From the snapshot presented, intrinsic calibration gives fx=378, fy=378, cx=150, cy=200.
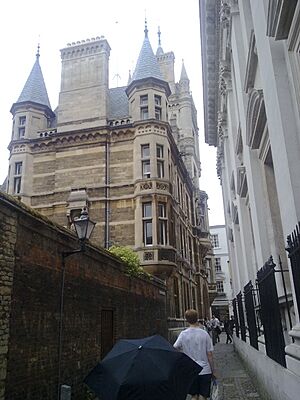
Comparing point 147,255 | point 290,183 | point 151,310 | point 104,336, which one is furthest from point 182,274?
point 290,183

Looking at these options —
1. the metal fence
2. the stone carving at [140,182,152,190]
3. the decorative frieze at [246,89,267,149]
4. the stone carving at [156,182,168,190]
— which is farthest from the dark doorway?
the stone carving at [156,182,168,190]

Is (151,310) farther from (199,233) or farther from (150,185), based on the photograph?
(199,233)

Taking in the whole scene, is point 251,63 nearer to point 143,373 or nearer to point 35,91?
point 143,373

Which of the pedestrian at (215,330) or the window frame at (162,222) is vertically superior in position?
the window frame at (162,222)

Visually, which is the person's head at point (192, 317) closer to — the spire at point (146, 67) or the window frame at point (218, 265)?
the spire at point (146, 67)

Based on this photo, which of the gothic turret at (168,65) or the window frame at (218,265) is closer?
the gothic turret at (168,65)

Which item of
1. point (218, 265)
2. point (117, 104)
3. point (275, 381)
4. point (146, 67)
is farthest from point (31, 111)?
point (218, 265)

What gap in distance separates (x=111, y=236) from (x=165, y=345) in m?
17.9

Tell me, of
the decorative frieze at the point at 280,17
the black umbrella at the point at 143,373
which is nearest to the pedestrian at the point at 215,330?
the black umbrella at the point at 143,373

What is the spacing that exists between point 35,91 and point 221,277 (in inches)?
2040

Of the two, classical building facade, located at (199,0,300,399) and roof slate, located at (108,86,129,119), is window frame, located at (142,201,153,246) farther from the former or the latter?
classical building facade, located at (199,0,300,399)

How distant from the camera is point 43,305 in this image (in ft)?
A: 24.5

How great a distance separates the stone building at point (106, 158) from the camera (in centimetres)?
2184

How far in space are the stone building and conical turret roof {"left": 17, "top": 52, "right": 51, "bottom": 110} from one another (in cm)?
8
